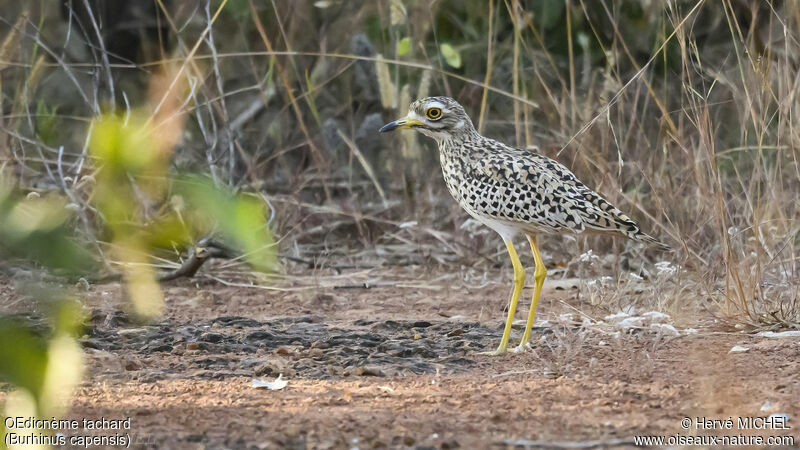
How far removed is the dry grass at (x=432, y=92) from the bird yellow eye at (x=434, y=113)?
86 cm

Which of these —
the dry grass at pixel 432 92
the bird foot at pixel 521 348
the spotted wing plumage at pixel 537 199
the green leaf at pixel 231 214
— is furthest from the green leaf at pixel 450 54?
the green leaf at pixel 231 214

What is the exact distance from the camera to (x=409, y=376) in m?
3.49

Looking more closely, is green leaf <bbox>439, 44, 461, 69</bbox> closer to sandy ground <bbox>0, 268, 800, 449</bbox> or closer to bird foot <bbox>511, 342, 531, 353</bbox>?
sandy ground <bbox>0, 268, 800, 449</bbox>

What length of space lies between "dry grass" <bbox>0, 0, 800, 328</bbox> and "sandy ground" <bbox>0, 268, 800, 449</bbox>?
0.64 m

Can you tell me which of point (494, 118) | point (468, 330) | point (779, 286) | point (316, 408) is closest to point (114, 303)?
point (468, 330)

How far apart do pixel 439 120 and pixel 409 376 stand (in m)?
1.47

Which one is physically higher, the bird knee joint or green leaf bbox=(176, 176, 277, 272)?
green leaf bbox=(176, 176, 277, 272)

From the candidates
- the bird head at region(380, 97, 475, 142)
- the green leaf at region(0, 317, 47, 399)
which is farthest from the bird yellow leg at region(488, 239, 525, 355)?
the green leaf at region(0, 317, 47, 399)

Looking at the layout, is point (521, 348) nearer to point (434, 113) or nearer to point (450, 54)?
point (434, 113)

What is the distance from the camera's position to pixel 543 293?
17.1 ft

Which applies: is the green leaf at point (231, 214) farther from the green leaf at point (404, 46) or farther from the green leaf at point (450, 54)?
the green leaf at point (450, 54)

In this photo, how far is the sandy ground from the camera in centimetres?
264

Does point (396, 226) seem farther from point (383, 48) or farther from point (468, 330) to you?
point (468, 330)

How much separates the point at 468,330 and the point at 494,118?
358 centimetres
